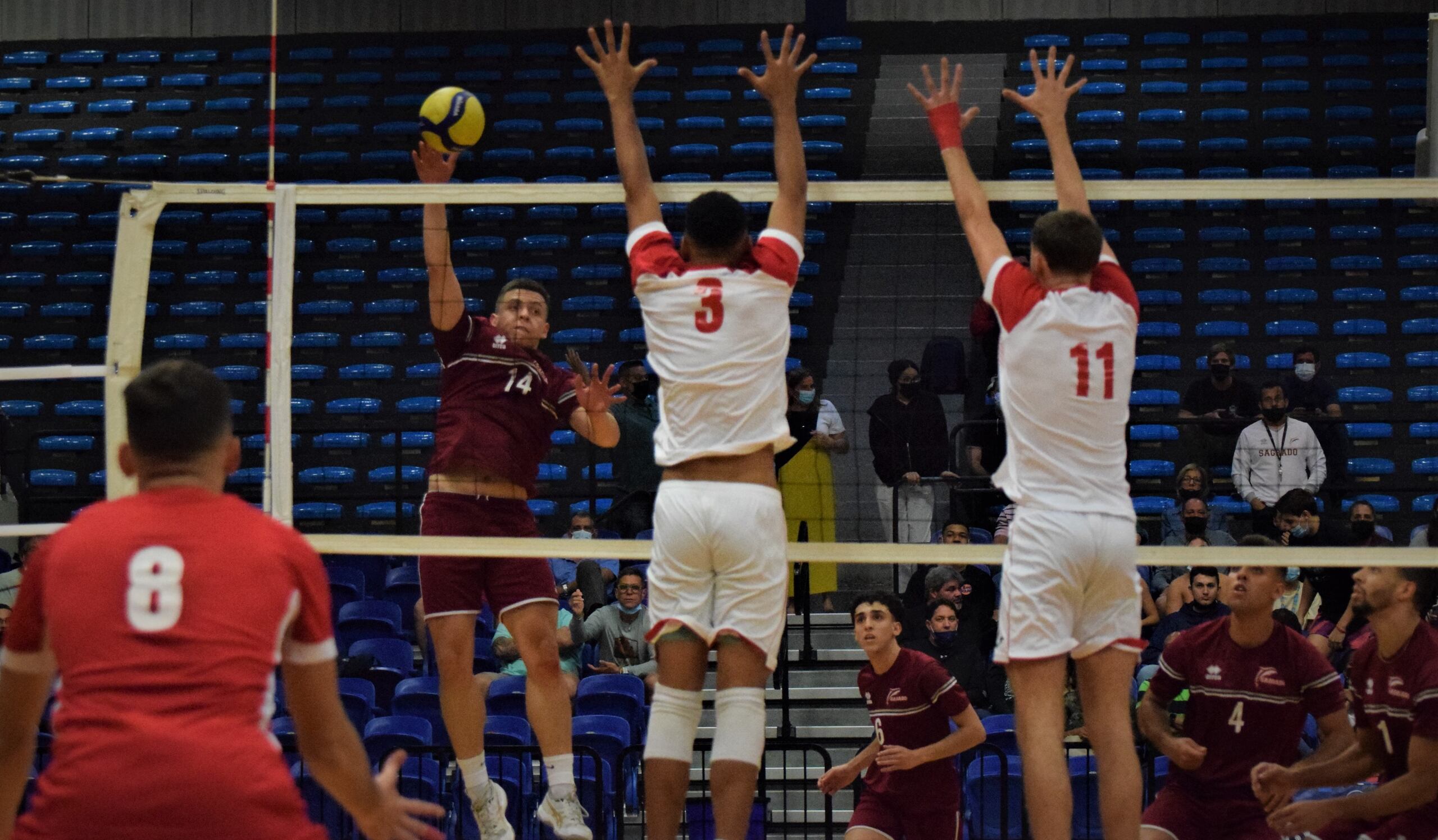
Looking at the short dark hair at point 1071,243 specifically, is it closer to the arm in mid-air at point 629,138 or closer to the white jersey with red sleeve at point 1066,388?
the white jersey with red sleeve at point 1066,388

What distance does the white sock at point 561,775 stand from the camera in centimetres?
681

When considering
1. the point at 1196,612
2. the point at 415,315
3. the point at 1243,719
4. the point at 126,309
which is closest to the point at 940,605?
the point at 1196,612

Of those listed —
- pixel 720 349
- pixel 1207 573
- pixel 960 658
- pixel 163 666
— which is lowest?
pixel 960 658

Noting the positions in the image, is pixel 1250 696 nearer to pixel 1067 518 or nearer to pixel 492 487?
pixel 1067 518

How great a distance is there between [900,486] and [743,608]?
18.4 feet

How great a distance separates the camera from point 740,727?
223 inches

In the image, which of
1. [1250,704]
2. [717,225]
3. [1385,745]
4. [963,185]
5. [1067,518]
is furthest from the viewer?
[1250,704]

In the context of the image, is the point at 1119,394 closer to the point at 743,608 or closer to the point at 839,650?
the point at 743,608

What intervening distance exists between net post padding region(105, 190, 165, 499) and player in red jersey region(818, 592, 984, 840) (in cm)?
385

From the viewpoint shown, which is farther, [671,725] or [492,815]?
[492,815]

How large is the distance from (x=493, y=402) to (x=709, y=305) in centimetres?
175

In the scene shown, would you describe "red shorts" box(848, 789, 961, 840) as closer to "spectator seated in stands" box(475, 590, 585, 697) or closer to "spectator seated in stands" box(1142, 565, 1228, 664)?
"spectator seated in stands" box(475, 590, 585, 697)

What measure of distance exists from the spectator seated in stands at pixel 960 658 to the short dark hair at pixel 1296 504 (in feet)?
7.68

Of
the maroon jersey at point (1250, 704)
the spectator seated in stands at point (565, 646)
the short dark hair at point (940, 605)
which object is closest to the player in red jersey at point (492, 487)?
the maroon jersey at point (1250, 704)
